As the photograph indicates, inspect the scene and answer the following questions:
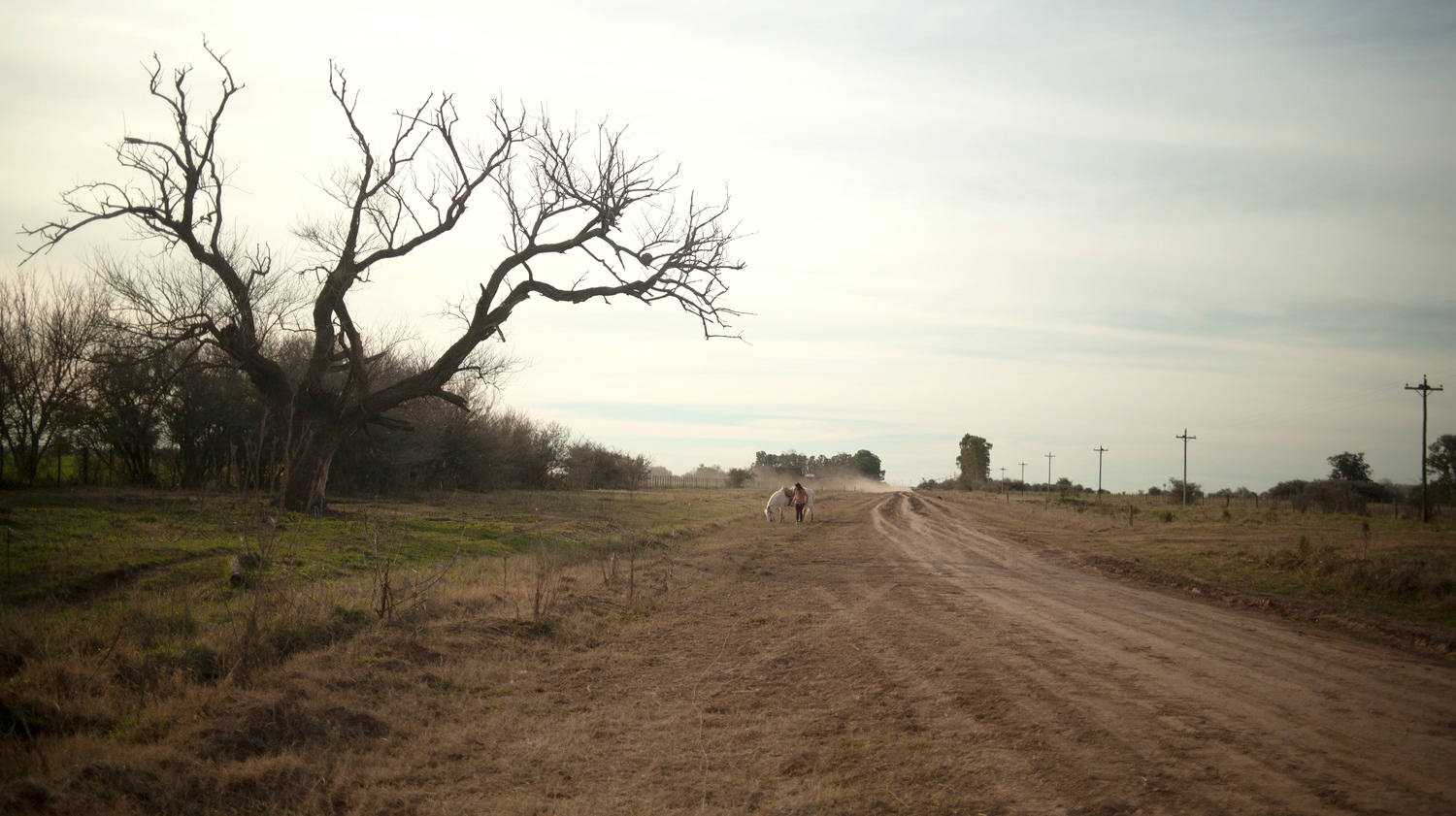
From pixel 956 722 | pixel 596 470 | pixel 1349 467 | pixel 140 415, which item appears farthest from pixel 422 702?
pixel 1349 467

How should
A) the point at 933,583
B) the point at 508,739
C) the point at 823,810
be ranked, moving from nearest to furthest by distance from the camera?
the point at 823,810 → the point at 508,739 → the point at 933,583

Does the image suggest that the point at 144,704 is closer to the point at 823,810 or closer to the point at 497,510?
the point at 823,810

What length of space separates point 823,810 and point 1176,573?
14913mm

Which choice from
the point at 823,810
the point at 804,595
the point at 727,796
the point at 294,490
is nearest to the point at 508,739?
the point at 727,796

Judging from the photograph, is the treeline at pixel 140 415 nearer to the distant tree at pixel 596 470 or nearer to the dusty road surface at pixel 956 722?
the dusty road surface at pixel 956 722

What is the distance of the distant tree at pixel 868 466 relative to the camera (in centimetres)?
18300

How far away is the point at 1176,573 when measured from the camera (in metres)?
17.0

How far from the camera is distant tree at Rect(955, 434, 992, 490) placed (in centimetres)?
15238

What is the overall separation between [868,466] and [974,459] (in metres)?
33.6

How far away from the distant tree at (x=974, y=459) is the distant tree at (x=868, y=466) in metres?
24.8

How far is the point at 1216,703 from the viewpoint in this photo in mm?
6703

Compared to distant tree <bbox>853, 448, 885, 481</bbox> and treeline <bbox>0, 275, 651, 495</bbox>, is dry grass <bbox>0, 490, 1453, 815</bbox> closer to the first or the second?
treeline <bbox>0, 275, 651, 495</bbox>

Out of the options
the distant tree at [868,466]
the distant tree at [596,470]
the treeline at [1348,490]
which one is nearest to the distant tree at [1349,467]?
the treeline at [1348,490]

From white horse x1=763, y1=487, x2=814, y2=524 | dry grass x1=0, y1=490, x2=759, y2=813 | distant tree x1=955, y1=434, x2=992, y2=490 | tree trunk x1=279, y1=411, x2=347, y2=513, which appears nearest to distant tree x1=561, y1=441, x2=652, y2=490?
white horse x1=763, y1=487, x2=814, y2=524
